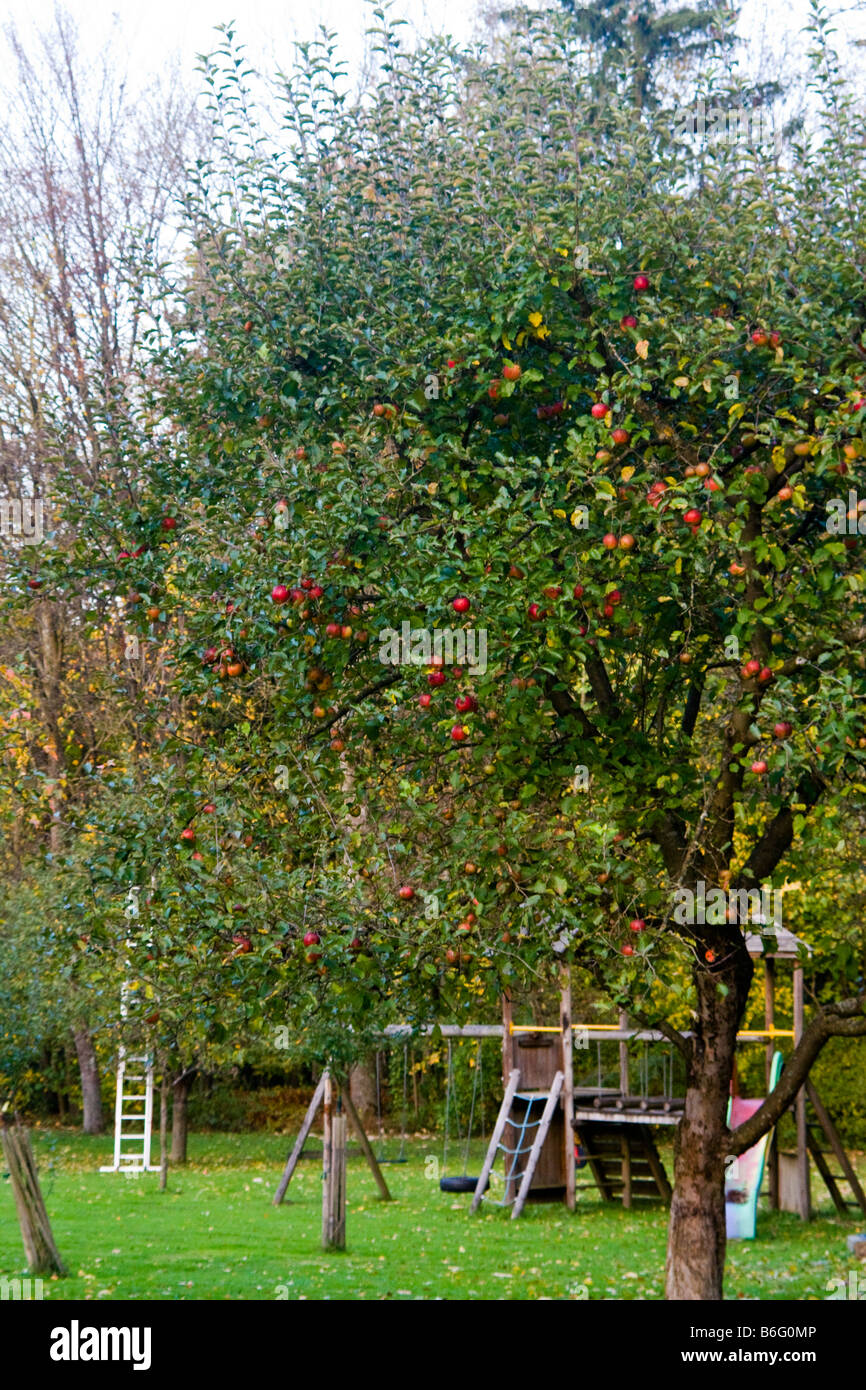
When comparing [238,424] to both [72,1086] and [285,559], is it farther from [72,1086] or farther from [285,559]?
[72,1086]

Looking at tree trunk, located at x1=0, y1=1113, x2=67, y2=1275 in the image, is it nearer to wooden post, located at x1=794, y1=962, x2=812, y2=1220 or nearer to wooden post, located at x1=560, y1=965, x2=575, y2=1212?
wooden post, located at x1=560, y1=965, x2=575, y2=1212

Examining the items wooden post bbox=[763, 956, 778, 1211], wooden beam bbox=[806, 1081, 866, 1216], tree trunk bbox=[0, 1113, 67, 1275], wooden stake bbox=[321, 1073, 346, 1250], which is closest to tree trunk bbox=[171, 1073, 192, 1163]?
wooden stake bbox=[321, 1073, 346, 1250]

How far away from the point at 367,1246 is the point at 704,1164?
5366 millimetres

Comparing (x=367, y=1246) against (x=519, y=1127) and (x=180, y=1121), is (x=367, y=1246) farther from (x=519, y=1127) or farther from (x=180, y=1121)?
(x=180, y=1121)

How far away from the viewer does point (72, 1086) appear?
76.6 feet

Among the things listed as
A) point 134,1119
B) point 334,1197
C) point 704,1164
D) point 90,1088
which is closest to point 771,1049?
point 334,1197

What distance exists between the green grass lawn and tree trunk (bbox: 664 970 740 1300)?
2492mm

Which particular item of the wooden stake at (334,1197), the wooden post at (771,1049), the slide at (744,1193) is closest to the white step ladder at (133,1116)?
the wooden stake at (334,1197)

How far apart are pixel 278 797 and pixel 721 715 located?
3.29m

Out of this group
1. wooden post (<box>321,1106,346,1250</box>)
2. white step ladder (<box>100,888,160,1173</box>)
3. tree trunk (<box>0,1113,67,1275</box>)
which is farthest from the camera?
white step ladder (<box>100,888,160,1173</box>)

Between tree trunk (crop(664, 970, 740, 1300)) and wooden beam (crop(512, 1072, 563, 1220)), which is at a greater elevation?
tree trunk (crop(664, 970, 740, 1300))

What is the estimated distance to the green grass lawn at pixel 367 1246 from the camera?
951cm

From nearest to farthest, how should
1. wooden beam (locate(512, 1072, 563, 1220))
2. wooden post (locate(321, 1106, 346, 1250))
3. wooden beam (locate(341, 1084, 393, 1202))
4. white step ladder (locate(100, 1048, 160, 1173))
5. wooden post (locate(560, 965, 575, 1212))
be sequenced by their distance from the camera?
wooden post (locate(321, 1106, 346, 1250)), wooden beam (locate(341, 1084, 393, 1202)), wooden beam (locate(512, 1072, 563, 1220)), wooden post (locate(560, 965, 575, 1212)), white step ladder (locate(100, 1048, 160, 1173))

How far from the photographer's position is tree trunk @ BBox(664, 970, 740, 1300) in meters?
6.94
